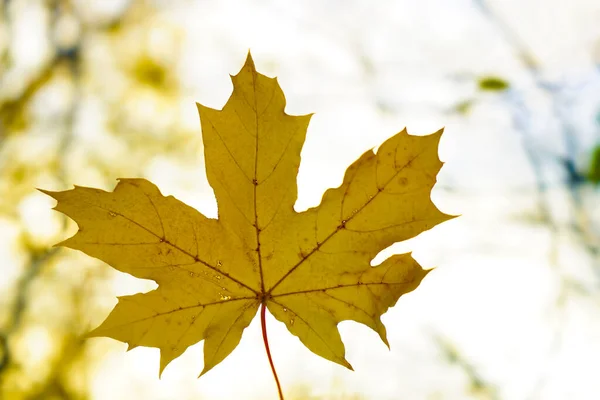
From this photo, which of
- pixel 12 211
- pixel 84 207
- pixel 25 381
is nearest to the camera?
pixel 84 207

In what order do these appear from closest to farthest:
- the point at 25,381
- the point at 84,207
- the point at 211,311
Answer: the point at 84,207 → the point at 211,311 → the point at 25,381

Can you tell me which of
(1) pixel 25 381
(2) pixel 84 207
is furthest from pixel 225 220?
(1) pixel 25 381

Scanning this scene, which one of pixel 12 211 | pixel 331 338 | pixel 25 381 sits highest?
pixel 12 211

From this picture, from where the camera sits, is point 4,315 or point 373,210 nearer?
point 373,210

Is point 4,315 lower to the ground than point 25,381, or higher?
higher

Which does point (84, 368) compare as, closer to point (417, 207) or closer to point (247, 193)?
point (247, 193)

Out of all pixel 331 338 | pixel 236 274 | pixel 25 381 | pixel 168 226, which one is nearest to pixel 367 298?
pixel 331 338

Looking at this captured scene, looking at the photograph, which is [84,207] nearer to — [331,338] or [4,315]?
[331,338]
